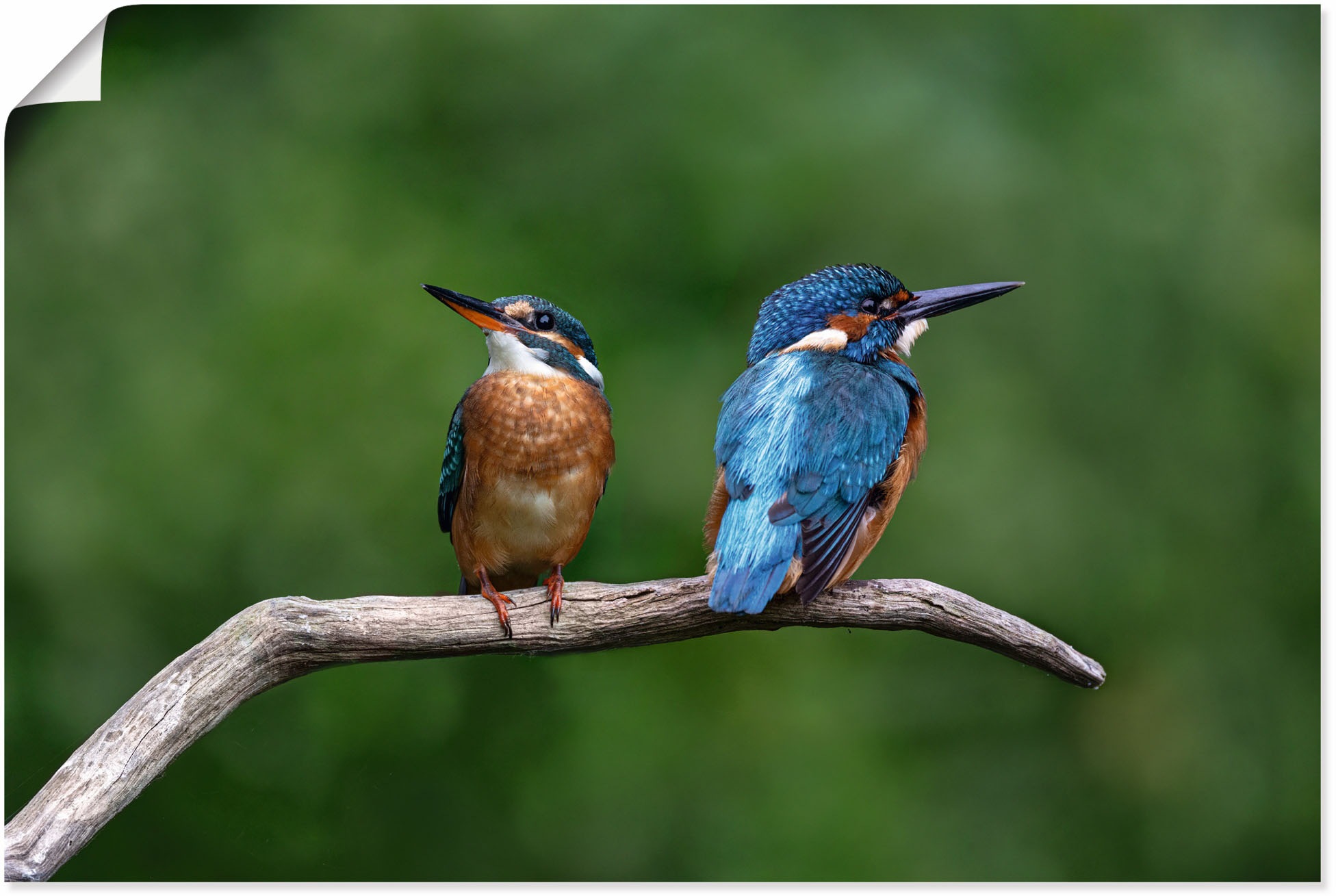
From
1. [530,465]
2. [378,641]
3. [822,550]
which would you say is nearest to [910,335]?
[822,550]

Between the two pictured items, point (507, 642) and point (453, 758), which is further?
point (453, 758)

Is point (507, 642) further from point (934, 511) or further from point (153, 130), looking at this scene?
point (153, 130)

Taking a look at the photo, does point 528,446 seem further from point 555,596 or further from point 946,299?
point 946,299

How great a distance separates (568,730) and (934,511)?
41.9 inches

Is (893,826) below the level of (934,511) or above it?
below

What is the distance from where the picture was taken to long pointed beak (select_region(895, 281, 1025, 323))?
233 centimetres

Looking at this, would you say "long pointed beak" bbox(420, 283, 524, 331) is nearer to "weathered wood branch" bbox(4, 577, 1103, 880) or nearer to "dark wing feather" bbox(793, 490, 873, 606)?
"weathered wood branch" bbox(4, 577, 1103, 880)

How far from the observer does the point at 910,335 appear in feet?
7.73

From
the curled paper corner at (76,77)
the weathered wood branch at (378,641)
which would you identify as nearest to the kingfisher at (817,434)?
the weathered wood branch at (378,641)

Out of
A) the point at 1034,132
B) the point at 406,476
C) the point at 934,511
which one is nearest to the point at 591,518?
the point at 406,476

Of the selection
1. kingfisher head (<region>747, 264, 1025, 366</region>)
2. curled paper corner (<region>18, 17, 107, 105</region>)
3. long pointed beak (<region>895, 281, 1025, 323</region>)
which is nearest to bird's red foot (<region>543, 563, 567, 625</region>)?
kingfisher head (<region>747, 264, 1025, 366</region>)

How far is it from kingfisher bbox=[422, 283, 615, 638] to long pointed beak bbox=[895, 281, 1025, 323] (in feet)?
1.95

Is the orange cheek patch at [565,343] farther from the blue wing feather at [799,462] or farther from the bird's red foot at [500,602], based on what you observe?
the bird's red foot at [500,602]

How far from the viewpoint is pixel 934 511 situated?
10.4ft
